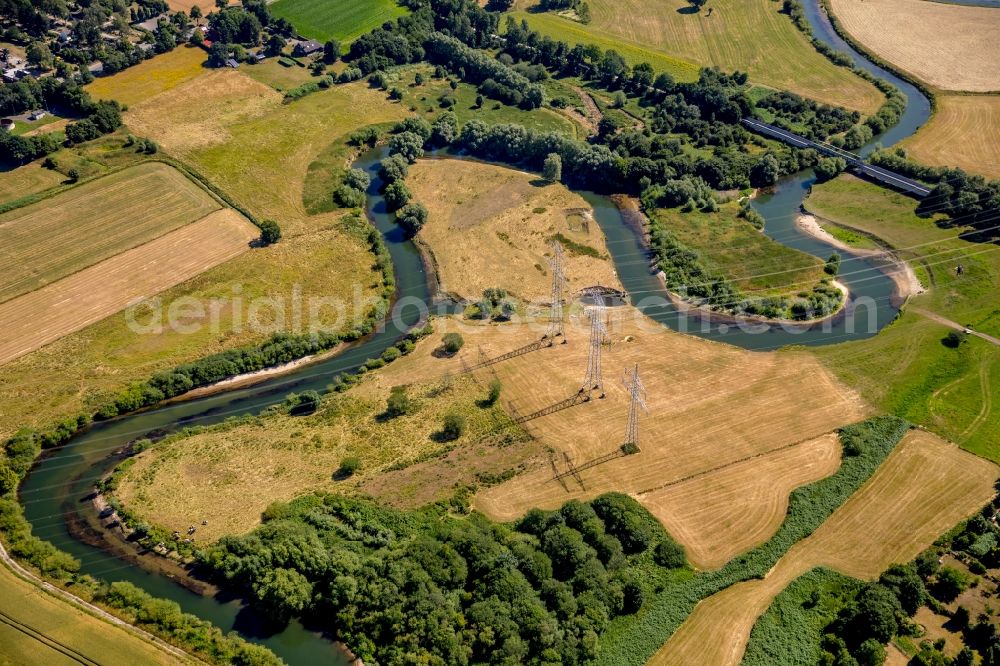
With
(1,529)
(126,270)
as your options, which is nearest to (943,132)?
(126,270)

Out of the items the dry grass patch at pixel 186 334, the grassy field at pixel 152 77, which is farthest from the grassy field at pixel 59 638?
the grassy field at pixel 152 77

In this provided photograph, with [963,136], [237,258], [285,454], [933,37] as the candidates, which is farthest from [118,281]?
[933,37]

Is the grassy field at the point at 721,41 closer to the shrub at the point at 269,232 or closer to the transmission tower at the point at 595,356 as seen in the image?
the transmission tower at the point at 595,356

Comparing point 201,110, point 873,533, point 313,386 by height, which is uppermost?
point 201,110

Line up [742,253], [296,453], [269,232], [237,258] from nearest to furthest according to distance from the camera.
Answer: [296,453], [237,258], [269,232], [742,253]

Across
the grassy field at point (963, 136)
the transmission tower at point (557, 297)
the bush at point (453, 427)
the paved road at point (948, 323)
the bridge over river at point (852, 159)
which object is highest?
the grassy field at point (963, 136)

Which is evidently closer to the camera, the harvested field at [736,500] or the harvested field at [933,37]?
the harvested field at [736,500]

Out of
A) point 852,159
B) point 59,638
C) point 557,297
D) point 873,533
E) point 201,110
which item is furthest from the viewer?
point 201,110

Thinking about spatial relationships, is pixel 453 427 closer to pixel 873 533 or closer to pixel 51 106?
pixel 873 533
